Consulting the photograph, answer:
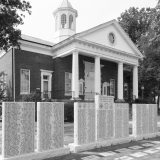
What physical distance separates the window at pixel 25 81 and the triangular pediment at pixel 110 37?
5.06 metres

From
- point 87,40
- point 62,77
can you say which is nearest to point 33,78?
point 62,77

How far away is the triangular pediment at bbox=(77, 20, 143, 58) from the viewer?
18191mm

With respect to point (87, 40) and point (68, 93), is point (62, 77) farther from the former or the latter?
point (87, 40)

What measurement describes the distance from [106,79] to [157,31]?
9.53 meters

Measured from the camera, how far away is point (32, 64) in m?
17.1

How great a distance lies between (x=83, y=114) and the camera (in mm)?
6457

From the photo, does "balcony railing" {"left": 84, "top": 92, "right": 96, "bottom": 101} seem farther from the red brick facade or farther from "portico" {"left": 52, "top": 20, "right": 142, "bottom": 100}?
the red brick facade

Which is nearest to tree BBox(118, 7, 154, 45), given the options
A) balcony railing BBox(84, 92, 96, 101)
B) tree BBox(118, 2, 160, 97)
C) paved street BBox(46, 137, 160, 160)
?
tree BBox(118, 2, 160, 97)

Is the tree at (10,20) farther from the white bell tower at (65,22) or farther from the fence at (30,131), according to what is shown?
the white bell tower at (65,22)

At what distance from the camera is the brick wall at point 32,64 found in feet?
53.2

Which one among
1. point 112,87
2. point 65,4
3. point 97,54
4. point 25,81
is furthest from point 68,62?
point 65,4

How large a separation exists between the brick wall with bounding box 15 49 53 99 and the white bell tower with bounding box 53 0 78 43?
5.79m

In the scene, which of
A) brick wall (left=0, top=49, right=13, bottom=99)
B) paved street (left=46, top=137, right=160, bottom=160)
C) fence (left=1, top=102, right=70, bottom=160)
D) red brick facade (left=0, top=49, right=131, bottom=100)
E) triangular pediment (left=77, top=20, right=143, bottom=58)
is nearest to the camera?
fence (left=1, top=102, right=70, bottom=160)

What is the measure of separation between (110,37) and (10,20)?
476 inches
